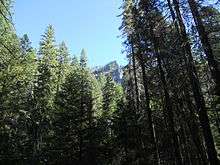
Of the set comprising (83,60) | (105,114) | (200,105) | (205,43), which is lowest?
(200,105)

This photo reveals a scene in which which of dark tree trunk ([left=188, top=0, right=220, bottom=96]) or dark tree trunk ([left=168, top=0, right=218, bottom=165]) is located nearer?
dark tree trunk ([left=168, top=0, right=218, bottom=165])

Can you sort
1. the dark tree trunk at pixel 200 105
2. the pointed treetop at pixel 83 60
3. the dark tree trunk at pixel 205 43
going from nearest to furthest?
the dark tree trunk at pixel 200 105, the dark tree trunk at pixel 205 43, the pointed treetop at pixel 83 60

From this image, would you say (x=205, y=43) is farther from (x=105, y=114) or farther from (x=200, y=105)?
(x=105, y=114)

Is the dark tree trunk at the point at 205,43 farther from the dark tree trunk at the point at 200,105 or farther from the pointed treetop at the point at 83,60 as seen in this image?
the pointed treetop at the point at 83,60

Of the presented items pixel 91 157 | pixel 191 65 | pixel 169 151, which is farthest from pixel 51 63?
pixel 191 65

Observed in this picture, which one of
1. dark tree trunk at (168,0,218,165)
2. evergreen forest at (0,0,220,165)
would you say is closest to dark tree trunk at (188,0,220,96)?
dark tree trunk at (168,0,218,165)

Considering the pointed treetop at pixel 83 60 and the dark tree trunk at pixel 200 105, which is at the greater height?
the pointed treetop at pixel 83 60

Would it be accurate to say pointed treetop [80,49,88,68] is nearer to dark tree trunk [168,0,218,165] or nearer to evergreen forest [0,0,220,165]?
evergreen forest [0,0,220,165]

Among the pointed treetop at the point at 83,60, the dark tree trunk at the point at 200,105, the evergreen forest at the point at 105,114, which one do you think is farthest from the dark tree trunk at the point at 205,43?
the pointed treetop at the point at 83,60

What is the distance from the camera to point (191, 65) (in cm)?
1780

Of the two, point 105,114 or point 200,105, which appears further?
point 105,114

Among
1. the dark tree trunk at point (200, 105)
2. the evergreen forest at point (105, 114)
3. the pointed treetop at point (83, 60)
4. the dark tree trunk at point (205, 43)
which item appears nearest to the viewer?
the dark tree trunk at point (200, 105)

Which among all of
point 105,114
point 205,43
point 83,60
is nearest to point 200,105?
point 205,43

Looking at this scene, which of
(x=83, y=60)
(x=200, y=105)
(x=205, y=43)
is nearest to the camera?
(x=200, y=105)
